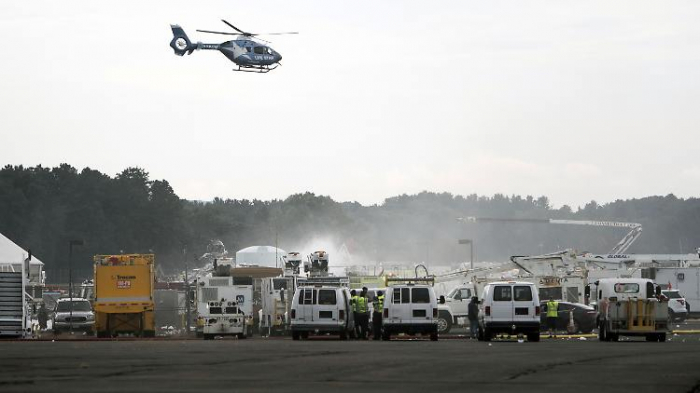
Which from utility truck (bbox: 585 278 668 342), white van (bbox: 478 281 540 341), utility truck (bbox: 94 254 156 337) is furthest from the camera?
utility truck (bbox: 94 254 156 337)

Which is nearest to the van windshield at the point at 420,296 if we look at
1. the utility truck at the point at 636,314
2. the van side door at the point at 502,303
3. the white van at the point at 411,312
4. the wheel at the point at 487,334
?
the white van at the point at 411,312

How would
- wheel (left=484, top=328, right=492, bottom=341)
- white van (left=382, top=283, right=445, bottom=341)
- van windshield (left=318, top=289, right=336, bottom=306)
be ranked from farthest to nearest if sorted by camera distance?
1. van windshield (left=318, top=289, right=336, bottom=306)
2. white van (left=382, top=283, right=445, bottom=341)
3. wheel (left=484, top=328, right=492, bottom=341)

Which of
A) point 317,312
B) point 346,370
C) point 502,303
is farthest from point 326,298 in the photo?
point 346,370

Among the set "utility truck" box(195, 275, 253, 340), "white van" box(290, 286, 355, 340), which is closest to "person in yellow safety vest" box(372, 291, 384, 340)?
"white van" box(290, 286, 355, 340)

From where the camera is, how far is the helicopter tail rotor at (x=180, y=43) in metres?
89.2

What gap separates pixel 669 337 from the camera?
48.9 metres

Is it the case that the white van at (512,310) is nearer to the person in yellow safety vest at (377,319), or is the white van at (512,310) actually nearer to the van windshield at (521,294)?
the van windshield at (521,294)

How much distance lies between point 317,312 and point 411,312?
3.38 metres

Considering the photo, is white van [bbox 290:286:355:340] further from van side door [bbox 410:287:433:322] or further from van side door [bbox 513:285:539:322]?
van side door [bbox 513:285:539:322]

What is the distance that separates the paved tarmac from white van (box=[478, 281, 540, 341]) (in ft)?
28.6

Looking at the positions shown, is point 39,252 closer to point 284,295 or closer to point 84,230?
point 84,230

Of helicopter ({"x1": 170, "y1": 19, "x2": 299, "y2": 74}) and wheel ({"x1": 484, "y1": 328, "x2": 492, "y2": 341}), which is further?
helicopter ({"x1": 170, "y1": 19, "x2": 299, "y2": 74})

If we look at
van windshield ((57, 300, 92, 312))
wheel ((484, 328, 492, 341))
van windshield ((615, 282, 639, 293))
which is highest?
van windshield ((615, 282, 639, 293))

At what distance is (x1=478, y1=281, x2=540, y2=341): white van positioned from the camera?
146ft
